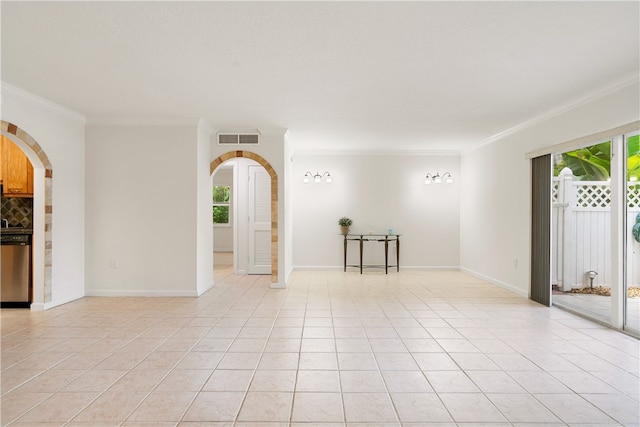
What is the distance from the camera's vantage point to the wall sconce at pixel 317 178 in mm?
7352

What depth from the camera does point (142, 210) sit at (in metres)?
5.17

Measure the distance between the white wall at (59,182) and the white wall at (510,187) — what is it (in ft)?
20.4

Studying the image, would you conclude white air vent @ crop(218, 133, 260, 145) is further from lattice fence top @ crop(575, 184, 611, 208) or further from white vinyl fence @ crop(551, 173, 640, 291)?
lattice fence top @ crop(575, 184, 611, 208)

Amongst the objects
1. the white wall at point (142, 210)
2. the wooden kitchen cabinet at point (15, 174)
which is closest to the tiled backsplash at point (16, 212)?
the wooden kitchen cabinet at point (15, 174)

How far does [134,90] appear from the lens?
3891 mm

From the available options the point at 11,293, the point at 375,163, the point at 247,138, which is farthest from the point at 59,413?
the point at 375,163

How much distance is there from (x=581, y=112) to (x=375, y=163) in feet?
13.0

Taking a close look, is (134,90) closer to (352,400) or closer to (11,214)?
(11,214)

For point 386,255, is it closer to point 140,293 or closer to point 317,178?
point 317,178

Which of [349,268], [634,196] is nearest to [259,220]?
[349,268]

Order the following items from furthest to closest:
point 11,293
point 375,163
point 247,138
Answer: point 375,163, point 247,138, point 11,293

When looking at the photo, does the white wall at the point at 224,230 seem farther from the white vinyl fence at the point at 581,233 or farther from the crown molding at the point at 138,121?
the white vinyl fence at the point at 581,233

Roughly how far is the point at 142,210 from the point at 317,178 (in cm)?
338

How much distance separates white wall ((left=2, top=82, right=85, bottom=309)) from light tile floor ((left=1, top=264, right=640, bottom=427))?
0.42 meters
